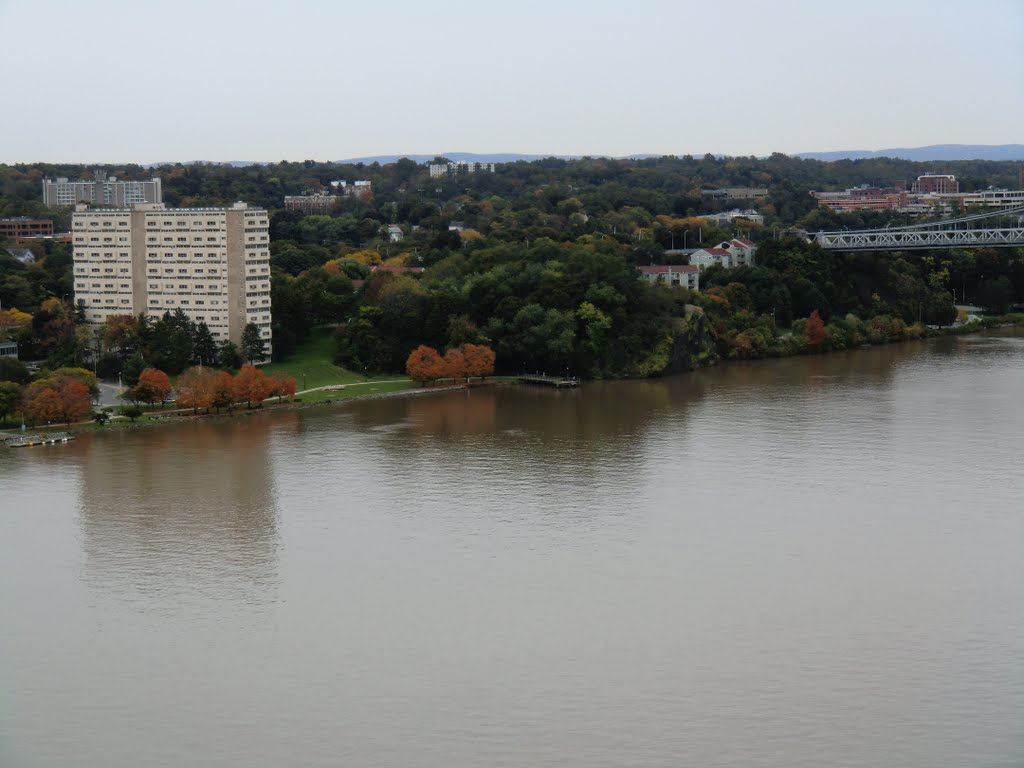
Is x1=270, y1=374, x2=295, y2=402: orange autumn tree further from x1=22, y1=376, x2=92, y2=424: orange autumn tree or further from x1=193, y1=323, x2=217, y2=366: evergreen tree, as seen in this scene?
x1=22, y1=376, x2=92, y2=424: orange autumn tree

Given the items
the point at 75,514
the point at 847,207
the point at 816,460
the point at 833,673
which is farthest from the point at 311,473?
the point at 847,207

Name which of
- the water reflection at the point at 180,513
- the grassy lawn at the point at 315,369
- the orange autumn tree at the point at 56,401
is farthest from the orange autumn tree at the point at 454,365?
the orange autumn tree at the point at 56,401

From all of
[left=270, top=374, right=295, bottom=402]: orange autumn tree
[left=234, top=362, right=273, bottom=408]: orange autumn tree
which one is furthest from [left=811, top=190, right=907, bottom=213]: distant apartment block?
[left=234, top=362, right=273, bottom=408]: orange autumn tree

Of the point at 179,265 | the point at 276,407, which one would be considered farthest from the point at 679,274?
the point at 276,407

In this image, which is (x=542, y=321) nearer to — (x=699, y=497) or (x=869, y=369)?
(x=869, y=369)

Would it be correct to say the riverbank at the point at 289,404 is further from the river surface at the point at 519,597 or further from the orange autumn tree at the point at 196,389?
the river surface at the point at 519,597

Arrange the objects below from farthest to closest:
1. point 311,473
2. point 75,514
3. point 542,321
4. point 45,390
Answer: point 542,321 < point 45,390 < point 311,473 < point 75,514
